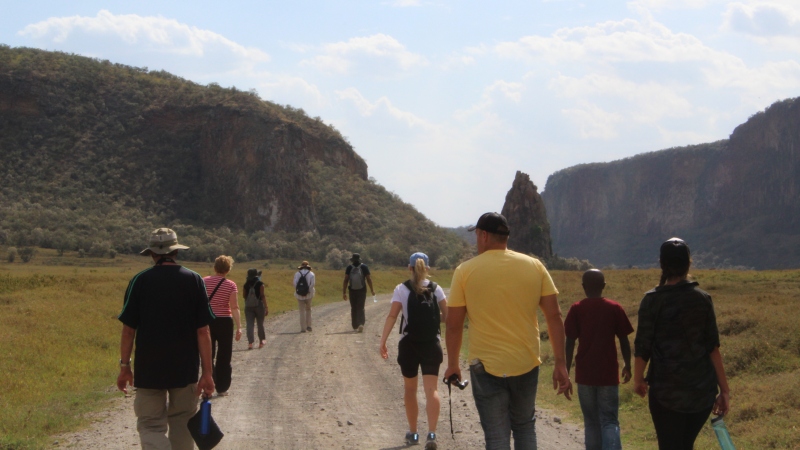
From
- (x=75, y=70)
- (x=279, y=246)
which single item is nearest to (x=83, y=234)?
(x=279, y=246)

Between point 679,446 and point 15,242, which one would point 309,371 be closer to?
point 679,446

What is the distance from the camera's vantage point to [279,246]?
85812mm

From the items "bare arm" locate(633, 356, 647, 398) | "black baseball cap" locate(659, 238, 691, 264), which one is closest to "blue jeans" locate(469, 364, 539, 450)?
"bare arm" locate(633, 356, 647, 398)

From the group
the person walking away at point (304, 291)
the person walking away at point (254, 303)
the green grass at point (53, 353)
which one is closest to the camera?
the green grass at point (53, 353)

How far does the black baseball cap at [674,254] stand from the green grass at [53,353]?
6.01 m

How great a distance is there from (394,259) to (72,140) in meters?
37.7

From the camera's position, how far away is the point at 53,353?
14.8 m

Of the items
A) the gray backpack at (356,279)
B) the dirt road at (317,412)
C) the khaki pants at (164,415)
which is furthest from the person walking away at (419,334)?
the gray backpack at (356,279)

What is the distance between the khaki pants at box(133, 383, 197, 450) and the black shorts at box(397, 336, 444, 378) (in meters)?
2.43

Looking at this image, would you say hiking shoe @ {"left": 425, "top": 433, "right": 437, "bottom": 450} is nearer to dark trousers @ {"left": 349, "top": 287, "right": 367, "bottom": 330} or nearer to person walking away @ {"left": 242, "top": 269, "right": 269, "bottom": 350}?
person walking away @ {"left": 242, "top": 269, "right": 269, "bottom": 350}

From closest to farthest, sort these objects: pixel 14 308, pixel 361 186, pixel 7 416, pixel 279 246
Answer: pixel 7 416
pixel 14 308
pixel 279 246
pixel 361 186

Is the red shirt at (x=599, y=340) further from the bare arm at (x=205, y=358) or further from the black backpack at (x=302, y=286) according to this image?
the black backpack at (x=302, y=286)

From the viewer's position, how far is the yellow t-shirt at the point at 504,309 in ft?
18.7

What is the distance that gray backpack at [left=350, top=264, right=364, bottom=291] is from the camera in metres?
19.0
